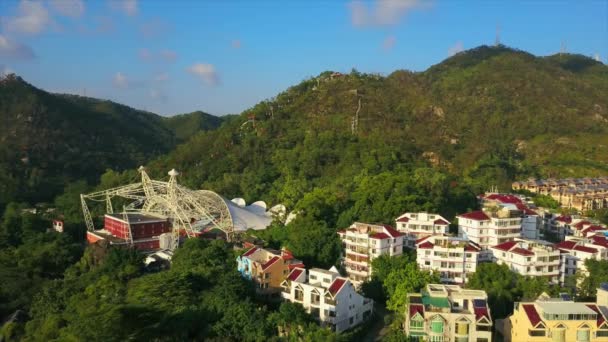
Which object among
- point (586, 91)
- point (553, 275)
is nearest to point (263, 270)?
point (553, 275)

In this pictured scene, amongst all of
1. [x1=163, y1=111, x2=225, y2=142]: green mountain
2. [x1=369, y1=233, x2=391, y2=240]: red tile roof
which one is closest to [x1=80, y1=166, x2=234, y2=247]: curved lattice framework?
[x1=369, y1=233, x2=391, y2=240]: red tile roof

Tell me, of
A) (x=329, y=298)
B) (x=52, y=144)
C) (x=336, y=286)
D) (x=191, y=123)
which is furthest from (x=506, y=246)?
(x=191, y=123)

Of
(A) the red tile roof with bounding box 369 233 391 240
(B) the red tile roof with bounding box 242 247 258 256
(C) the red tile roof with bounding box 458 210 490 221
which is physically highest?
(C) the red tile roof with bounding box 458 210 490 221

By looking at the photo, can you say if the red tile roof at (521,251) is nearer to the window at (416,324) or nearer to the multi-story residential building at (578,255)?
the multi-story residential building at (578,255)

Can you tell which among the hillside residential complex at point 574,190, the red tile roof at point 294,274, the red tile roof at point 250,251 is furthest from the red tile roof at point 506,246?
the hillside residential complex at point 574,190

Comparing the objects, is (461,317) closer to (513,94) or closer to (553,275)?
(553,275)

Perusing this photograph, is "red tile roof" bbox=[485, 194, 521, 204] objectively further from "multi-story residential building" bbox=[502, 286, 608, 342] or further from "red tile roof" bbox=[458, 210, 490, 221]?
"multi-story residential building" bbox=[502, 286, 608, 342]
